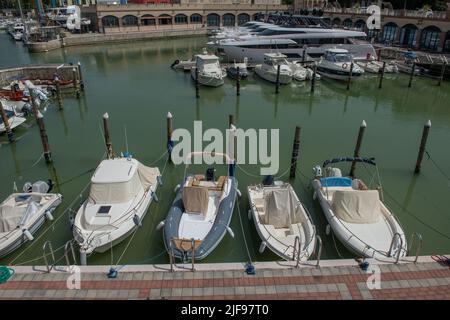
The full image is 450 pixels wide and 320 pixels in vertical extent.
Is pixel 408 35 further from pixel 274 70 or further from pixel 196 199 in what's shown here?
pixel 196 199

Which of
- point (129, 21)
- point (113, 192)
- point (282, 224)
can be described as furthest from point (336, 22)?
point (113, 192)

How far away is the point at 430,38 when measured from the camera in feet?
163

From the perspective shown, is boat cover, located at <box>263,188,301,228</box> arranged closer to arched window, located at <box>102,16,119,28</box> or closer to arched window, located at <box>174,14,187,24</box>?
arched window, located at <box>102,16,119,28</box>

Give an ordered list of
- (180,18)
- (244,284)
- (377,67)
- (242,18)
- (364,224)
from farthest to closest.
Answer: (242,18) < (180,18) < (377,67) < (364,224) < (244,284)

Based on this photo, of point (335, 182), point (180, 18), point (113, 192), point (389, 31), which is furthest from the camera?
point (180, 18)

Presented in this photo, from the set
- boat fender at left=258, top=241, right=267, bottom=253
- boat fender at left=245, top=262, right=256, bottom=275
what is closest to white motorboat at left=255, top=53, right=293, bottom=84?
boat fender at left=258, top=241, right=267, bottom=253

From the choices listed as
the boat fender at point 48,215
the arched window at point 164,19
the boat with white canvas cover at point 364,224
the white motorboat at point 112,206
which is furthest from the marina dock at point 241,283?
the arched window at point 164,19

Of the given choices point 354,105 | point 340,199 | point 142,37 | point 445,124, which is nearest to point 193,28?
point 142,37

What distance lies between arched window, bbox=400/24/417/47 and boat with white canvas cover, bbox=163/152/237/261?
50.9 metres

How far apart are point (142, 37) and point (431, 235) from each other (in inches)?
2778

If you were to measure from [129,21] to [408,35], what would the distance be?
188 ft

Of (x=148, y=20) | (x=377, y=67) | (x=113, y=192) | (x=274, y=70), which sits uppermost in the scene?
(x=148, y=20)

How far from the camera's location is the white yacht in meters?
44.2

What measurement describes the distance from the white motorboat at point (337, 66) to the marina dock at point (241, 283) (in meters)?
30.7
